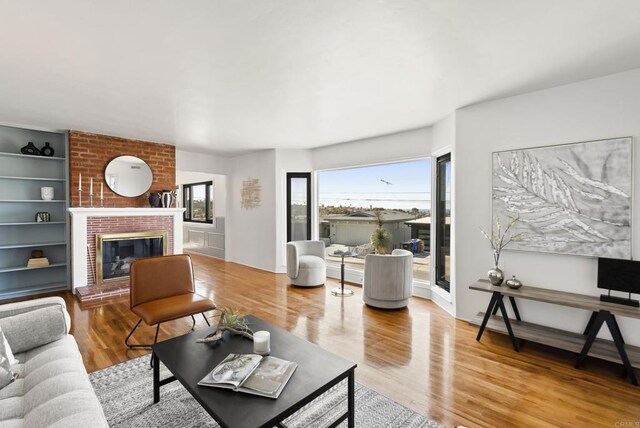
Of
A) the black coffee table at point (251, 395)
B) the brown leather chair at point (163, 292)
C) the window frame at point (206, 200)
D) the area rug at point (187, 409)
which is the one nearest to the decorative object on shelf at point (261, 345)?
the black coffee table at point (251, 395)

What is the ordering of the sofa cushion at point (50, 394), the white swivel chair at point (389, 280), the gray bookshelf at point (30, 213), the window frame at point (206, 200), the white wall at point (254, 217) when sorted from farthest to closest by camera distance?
the window frame at point (206, 200)
the white wall at point (254, 217)
the gray bookshelf at point (30, 213)
the white swivel chair at point (389, 280)
the sofa cushion at point (50, 394)

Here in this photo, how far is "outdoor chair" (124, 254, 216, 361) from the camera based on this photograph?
2.68m

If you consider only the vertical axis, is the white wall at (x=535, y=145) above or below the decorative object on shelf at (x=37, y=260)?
above

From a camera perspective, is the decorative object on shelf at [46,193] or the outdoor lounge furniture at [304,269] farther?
the outdoor lounge furniture at [304,269]

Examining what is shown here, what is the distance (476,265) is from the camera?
347 cm

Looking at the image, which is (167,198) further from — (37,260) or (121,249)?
(37,260)

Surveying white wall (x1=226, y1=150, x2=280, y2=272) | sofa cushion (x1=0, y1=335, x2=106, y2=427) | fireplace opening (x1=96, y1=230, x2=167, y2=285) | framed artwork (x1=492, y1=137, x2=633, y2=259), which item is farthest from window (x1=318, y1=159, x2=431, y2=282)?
sofa cushion (x1=0, y1=335, x2=106, y2=427)

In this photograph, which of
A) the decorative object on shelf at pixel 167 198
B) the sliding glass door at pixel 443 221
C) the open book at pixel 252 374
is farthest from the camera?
the decorative object on shelf at pixel 167 198

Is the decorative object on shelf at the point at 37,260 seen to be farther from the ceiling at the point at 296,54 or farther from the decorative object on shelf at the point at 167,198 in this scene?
the ceiling at the point at 296,54

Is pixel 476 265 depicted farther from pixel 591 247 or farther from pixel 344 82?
pixel 344 82

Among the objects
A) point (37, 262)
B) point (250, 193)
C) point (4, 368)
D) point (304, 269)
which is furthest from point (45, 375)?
point (250, 193)

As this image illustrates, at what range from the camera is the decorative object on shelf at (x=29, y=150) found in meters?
4.59

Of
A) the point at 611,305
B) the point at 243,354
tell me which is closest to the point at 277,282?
the point at 243,354

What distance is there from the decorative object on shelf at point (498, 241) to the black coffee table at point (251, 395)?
208 centimetres
